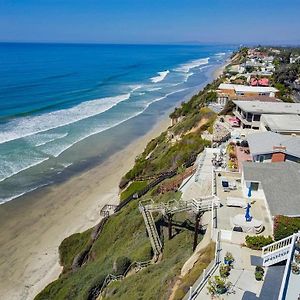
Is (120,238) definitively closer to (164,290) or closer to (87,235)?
(87,235)

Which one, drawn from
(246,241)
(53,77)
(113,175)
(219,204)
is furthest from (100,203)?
(53,77)

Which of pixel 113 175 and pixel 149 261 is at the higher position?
pixel 149 261

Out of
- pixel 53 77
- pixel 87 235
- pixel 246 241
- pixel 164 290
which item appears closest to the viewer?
pixel 164 290

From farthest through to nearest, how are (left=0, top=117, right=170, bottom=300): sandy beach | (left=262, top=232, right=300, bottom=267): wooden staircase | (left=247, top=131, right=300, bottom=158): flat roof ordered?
(left=247, top=131, right=300, bottom=158): flat roof
(left=0, top=117, right=170, bottom=300): sandy beach
(left=262, top=232, right=300, bottom=267): wooden staircase

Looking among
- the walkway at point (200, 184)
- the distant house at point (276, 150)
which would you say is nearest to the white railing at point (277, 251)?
the walkway at point (200, 184)

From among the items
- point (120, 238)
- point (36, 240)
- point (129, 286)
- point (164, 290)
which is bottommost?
point (36, 240)

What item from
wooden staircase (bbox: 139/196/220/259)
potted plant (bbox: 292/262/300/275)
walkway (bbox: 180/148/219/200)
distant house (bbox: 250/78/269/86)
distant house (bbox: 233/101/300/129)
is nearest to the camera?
potted plant (bbox: 292/262/300/275)

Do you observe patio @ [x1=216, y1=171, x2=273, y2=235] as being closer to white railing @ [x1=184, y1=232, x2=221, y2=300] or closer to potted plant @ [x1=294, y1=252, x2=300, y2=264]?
white railing @ [x1=184, y1=232, x2=221, y2=300]

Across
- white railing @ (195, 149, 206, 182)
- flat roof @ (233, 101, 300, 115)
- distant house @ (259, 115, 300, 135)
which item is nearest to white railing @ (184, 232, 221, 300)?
white railing @ (195, 149, 206, 182)
